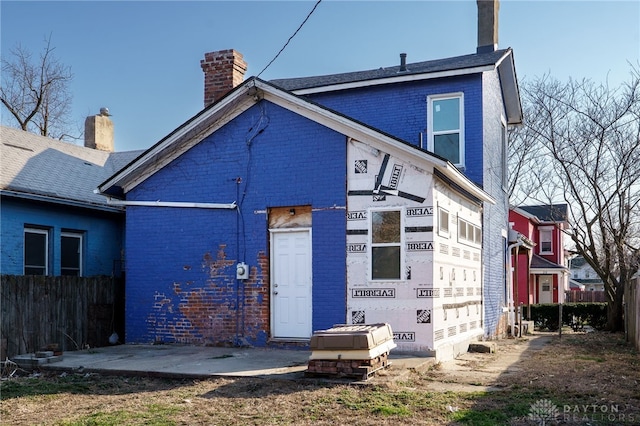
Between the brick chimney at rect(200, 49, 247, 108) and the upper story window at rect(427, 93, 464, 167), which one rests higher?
the brick chimney at rect(200, 49, 247, 108)

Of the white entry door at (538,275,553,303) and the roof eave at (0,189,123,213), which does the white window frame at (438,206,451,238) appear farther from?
the white entry door at (538,275,553,303)

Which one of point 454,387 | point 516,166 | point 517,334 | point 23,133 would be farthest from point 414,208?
point 516,166

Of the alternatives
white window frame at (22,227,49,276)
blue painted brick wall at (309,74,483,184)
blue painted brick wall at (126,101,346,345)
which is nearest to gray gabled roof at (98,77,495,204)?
blue painted brick wall at (126,101,346,345)

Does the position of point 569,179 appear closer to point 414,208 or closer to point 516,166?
point 516,166

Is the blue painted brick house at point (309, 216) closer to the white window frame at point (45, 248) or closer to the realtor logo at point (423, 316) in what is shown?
the realtor logo at point (423, 316)

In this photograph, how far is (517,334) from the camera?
20.8 meters

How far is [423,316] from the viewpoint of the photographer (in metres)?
12.0

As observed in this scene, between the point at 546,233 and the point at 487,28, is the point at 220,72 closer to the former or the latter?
the point at 487,28

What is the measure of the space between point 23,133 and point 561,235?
3431cm

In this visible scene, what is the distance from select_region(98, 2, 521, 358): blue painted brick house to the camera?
1230 centimetres

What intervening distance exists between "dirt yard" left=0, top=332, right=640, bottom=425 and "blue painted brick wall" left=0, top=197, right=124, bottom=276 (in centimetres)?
443

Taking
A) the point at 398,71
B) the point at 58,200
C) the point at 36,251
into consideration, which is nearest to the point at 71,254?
the point at 36,251

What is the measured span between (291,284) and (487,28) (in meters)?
11.1

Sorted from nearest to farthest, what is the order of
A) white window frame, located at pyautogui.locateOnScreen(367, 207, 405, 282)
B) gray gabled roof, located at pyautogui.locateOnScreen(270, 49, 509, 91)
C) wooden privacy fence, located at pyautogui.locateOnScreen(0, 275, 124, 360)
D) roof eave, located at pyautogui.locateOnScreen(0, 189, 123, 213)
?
white window frame, located at pyautogui.locateOnScreen(367, 207, 405, 282)
wooden privacy fence, located at pyautogui.locateOnScreen(0, 275, 124, 360)
roof eave, located at pyautogui.locateOnScreen(0, 189, 123, 213)
gray gabled roof, located at pyautogui.locateOnScreen(270, 49, 509, 91)
